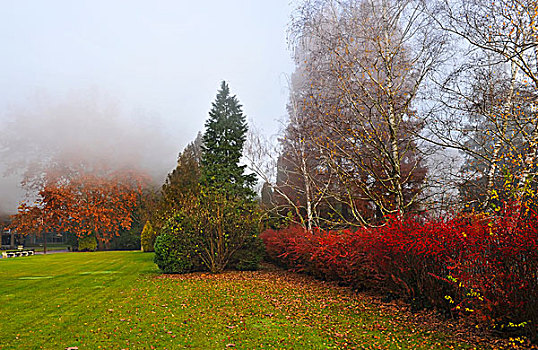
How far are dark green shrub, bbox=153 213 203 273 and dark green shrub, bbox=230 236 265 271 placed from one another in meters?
1.50

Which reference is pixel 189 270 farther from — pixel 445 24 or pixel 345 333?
pixel 445 24

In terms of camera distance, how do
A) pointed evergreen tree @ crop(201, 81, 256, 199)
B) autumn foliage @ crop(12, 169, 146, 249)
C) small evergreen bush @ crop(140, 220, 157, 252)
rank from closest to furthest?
pointed evergreen tree @ crop(201, 81, 256, 199)
small evergreen bush @ crop(140, 220, 157, 252)
autumn foliage @ crop(12, 169, 146, 249)

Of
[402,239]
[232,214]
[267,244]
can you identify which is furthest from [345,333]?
[267,244]

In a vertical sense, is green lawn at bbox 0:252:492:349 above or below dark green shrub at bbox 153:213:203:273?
below

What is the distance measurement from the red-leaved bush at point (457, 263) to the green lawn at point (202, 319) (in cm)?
53

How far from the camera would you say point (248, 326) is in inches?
185

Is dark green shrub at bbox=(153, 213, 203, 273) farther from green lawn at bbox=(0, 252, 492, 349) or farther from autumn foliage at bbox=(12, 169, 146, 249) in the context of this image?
autumn foliage at bbox=(12, 169, 146, 249)

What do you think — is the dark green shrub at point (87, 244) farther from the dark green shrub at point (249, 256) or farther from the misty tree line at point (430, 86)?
the misty tree line at point (430, 86)

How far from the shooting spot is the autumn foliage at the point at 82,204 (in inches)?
959

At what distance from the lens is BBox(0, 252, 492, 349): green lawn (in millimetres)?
4035

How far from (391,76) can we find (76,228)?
2585cm

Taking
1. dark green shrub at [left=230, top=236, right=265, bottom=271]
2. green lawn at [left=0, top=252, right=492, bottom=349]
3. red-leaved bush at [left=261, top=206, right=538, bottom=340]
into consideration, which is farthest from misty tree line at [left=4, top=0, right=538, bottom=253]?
dark green shrub at [left=230, top=236, right=265, bottom=271]

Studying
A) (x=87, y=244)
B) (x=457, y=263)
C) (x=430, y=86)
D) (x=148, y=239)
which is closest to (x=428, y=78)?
(x=430, y=86)

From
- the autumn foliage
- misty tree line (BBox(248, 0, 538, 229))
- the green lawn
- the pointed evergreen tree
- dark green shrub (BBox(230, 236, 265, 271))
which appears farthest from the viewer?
the autumn foliage
